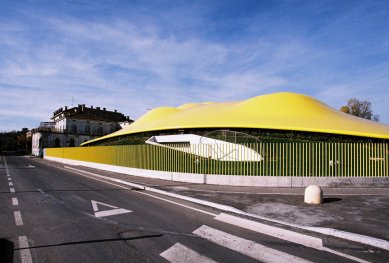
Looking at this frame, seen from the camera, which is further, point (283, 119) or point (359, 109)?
point (359, 109)

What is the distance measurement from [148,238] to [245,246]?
196cm

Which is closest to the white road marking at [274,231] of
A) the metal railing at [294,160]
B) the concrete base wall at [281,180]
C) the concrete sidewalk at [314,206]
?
the concrete sidewalk at [314,206]

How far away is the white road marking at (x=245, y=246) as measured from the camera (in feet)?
17.0

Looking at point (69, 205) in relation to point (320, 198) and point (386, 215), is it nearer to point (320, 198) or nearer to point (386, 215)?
point (320, 198)

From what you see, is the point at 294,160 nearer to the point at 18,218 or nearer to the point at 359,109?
the point at 18,218

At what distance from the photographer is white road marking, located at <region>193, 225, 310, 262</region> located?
5180 millimetres

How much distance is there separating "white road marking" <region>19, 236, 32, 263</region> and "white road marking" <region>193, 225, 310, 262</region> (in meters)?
→ 3.23

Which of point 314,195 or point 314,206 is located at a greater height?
point 314,195

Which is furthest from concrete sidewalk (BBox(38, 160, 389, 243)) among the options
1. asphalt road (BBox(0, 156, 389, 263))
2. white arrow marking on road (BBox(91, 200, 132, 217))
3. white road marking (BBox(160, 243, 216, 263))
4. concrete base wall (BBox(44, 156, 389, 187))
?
white road marking (BBox(160, 243, 216, 263))

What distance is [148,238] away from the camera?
6.22 m

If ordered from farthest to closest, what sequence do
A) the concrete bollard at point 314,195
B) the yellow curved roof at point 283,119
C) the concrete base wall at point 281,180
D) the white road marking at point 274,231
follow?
the yellow curved roof at point 283,119
the concrete base wall at point 281,180
the concrete bollard at point 314,195
the white road marking at point 274,231

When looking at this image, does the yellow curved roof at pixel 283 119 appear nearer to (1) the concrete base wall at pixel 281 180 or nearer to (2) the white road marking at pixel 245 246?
(1) the concrete base wall at pixel 281 180

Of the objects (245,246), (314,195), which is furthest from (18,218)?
(314,195)

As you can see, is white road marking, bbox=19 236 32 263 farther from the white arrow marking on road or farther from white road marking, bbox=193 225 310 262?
white road marking, bbox=193 225 310 262
